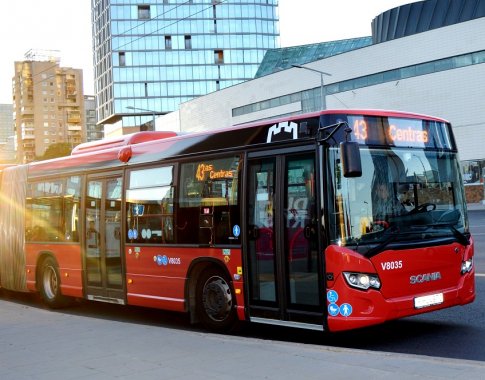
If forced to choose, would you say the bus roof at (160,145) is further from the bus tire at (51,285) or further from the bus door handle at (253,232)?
the bus tire at (51,285)

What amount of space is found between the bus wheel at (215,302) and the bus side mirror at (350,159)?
255cm

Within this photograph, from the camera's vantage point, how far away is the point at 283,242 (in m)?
7.87

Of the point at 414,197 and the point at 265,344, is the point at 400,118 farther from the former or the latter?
the point at 265,344

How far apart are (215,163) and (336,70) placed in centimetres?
5137

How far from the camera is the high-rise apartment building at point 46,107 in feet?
570

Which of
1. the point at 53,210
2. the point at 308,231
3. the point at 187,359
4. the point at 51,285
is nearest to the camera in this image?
the point at 187,359

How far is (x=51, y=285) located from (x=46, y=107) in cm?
17064

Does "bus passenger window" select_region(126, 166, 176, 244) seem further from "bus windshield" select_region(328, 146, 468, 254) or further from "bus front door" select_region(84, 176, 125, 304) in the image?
"bus windshield" select_region(328, 146, 468, 254)

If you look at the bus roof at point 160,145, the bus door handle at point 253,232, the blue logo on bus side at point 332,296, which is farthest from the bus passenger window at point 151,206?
the blue logo on bus side at point 332,296

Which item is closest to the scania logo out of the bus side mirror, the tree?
the bus side mirror

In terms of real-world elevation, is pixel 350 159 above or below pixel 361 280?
above

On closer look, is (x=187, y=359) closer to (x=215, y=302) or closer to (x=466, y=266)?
(x=215, y=302)

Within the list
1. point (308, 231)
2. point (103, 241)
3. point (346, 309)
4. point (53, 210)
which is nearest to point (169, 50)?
point (53, 210)

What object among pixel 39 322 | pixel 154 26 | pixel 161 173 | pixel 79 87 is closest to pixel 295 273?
pixel 161 173
